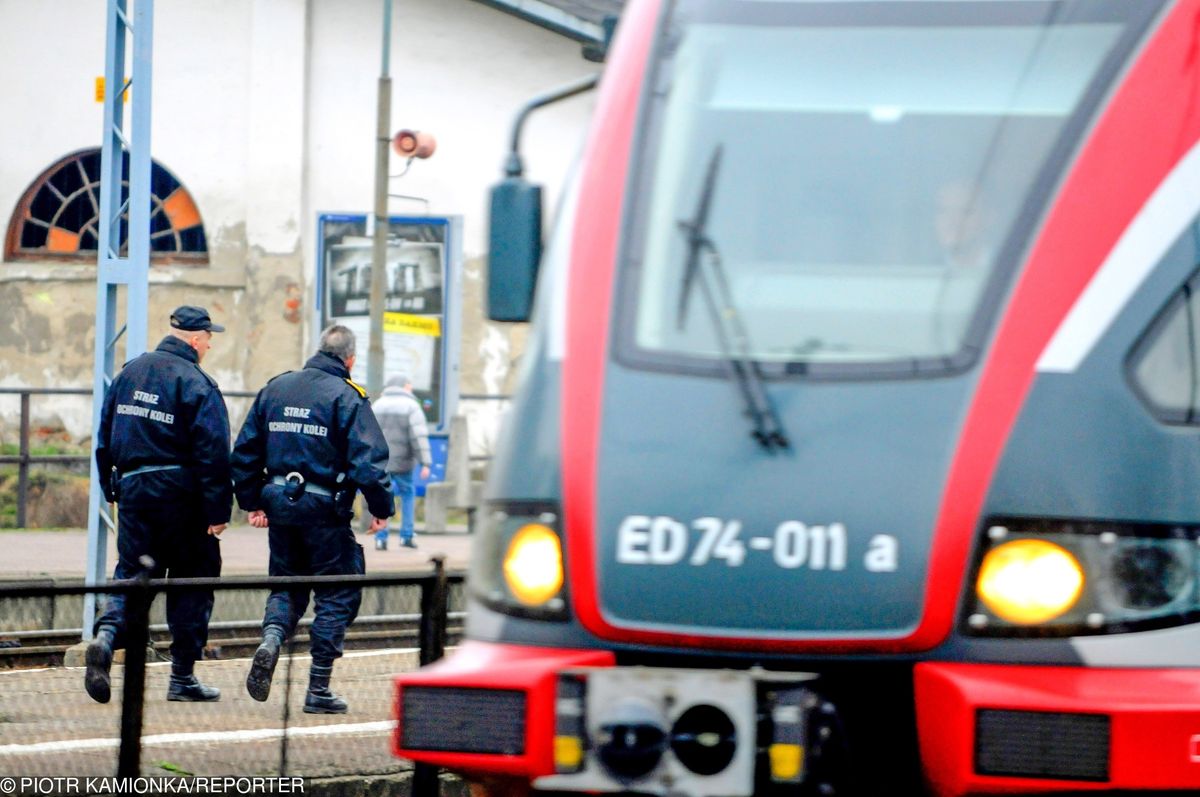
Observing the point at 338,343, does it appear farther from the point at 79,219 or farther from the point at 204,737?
the point at 79,219

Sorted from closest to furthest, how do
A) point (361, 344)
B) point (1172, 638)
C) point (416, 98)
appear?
point (1172, 638) < point (361, 344) < point (416, 98)

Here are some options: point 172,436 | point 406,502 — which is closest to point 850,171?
point 172,436

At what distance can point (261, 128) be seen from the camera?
1022 inches

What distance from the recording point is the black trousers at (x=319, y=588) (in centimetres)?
737

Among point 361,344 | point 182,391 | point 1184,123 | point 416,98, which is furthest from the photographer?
point 416,98

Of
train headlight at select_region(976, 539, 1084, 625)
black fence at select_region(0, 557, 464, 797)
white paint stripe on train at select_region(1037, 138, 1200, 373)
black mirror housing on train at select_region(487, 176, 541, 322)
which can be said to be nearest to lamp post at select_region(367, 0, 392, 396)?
black fence at select_region(0, 557, 464, 797)

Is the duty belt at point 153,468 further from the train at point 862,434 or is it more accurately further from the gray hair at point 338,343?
the train at point 862,434

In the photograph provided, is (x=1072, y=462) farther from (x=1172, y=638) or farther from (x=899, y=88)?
(x=899, y=88)

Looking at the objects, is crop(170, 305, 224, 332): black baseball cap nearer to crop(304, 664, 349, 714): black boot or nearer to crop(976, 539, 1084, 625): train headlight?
crop(304, 664, 349, 714): black boot

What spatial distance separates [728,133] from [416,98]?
21.7 m

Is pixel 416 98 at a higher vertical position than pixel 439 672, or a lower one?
higher

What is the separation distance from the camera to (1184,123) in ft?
16.1

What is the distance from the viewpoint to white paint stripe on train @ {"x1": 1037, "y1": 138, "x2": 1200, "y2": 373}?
15.3 feet

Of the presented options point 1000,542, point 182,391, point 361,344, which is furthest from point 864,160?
point 361,344
